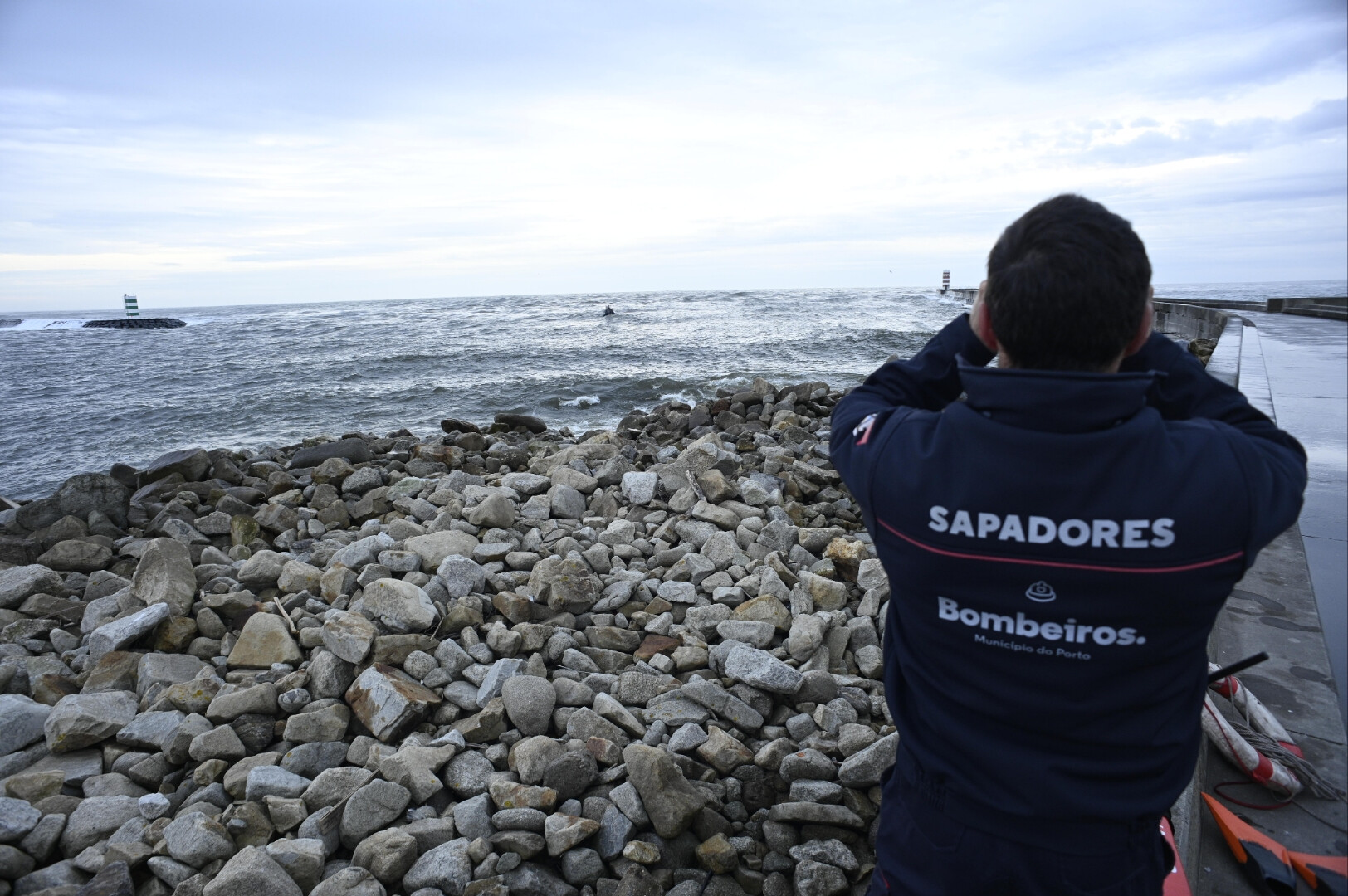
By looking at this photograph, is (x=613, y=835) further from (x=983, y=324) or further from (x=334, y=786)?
(x=983, y=324)

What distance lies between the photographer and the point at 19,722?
A: 123 inches

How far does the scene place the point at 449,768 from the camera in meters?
2.81

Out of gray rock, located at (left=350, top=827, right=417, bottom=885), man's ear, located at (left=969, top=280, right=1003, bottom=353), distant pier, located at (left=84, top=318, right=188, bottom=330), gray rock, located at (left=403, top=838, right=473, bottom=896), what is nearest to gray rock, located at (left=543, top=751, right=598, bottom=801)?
gray rock, located at (left=403, top=838, right=473, bottom=896)

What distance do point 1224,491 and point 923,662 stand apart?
0.54m

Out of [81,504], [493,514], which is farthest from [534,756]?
[81,504]

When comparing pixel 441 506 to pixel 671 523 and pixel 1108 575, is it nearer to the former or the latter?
pixel 671 523

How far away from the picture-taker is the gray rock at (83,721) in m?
3.04

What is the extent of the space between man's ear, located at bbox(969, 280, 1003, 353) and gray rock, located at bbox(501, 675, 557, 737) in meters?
2.35

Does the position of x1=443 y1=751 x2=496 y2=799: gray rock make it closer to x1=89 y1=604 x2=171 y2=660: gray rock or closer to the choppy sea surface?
x1=89 y1=604 x2=171 y2=660: gray rock

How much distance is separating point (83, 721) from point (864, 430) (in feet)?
11.1

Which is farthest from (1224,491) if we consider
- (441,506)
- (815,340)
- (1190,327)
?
(815,340)

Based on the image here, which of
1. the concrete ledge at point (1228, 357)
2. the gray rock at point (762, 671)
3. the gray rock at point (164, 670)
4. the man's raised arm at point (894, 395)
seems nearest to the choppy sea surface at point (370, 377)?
the concrete ledge at point (1228, 357)

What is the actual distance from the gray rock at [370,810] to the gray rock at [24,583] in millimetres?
3272

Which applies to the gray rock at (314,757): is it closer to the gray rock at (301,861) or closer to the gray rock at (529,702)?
the gray rock at (301,861)
